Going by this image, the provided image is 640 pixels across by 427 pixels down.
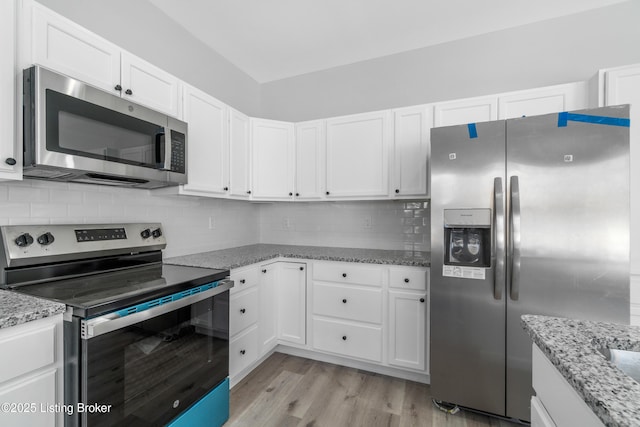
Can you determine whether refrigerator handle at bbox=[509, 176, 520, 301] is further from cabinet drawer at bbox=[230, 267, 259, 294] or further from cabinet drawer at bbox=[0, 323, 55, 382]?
cabinet drawer at bbox=[0, 323, 55, 382]


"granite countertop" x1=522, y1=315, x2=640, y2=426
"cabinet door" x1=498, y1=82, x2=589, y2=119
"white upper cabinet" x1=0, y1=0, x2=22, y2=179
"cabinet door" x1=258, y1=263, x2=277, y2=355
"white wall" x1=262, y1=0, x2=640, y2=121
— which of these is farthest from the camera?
"cabinet door" x1=258, y1=263, x2=277, y2=355

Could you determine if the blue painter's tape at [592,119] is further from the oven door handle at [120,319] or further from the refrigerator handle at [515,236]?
the oven door handle at [120,319]

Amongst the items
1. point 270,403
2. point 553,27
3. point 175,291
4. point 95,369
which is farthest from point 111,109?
point 553,27

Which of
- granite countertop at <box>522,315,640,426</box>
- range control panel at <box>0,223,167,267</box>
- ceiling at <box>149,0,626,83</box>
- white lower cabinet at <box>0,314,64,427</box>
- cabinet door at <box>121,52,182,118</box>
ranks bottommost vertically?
white lower cabinet at <box>0,314,64,427</box>

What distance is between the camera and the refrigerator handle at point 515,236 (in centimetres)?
171

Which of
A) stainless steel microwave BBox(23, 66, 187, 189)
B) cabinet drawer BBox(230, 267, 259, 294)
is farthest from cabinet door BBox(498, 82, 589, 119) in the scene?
stainless steel microwave BBox(23, 66, 187, 189)

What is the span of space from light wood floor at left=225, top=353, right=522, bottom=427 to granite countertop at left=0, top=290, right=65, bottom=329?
1.26m

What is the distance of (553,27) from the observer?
2.40m

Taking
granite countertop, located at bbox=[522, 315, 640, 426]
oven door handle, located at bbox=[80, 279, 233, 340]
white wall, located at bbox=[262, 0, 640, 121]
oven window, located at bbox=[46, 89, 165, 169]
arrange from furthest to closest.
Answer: white wall, located at bbox=[262, 0, 640, 121], oven window, located at bbox=[46, 89, 165, 169], oven door handle, located at bbox=[80, 279, 233, 340], granite countertop, located at bbox=[522, 315, 640, 426]

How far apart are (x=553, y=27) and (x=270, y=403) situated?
3.63 meters

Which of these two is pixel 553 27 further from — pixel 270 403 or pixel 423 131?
pixel 270 403

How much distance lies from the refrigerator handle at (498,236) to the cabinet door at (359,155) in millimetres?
933

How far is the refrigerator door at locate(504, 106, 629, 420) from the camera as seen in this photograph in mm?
1574

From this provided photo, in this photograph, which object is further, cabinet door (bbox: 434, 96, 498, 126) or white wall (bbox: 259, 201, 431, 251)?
white wall (bbox: 259, 201, 431, 251)
